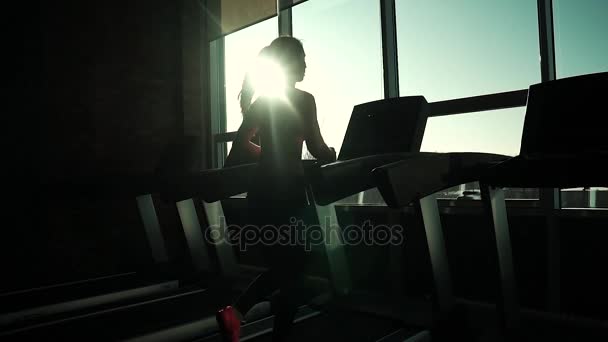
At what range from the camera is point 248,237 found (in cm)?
382

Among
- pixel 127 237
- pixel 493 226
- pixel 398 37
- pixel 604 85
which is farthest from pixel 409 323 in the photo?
pixel 127 237

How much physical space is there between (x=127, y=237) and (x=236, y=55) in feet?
6.65

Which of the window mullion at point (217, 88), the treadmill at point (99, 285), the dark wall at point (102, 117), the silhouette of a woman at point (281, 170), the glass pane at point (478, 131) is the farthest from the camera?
the window mullion at point (217, 88)

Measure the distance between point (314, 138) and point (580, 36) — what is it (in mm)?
1706

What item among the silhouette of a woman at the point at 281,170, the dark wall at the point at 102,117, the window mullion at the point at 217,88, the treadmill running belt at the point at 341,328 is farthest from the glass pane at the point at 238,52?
the silhouette of a woman at the point at 281,170

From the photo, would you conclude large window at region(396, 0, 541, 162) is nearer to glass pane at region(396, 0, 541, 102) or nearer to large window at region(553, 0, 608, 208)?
glass pane at region(396, 0, 541, 102)

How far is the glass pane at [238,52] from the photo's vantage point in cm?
403

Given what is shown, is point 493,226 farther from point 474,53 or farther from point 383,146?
point 474,53

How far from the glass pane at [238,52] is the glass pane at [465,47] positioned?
Result: 137 cm

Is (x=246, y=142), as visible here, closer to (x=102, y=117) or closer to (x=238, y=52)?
(x=102, y=117)

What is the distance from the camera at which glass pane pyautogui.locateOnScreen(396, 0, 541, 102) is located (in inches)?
96.1

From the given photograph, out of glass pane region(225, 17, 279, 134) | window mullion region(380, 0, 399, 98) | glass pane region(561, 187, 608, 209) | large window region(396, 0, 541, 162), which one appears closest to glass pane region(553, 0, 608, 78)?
large window region(396, 0, 541, 162)

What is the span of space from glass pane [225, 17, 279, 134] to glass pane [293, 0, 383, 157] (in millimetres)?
660

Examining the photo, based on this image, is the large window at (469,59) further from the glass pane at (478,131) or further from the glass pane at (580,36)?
the glass pane at (580,36)
